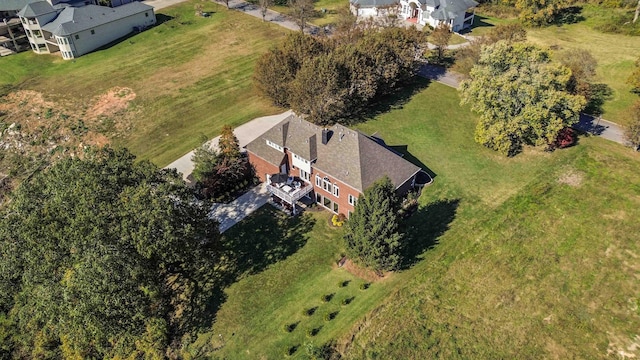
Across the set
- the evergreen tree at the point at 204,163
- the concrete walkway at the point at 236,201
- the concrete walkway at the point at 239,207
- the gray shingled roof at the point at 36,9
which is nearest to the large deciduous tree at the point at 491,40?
the concrete walkway at the point at 236,201

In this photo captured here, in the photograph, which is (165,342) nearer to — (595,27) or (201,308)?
(201,308)

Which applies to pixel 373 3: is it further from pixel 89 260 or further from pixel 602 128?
pixel 89 260

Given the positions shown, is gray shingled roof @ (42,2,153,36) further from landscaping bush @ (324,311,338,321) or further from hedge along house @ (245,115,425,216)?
landscaping bush @ (324,311,338,321)

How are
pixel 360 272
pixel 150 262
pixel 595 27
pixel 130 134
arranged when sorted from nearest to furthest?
pixel 150 262, pixel 360 272, pixel 130 134, pixel 595 27

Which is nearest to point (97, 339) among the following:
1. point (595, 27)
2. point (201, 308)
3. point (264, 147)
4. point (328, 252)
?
point (201, 308)

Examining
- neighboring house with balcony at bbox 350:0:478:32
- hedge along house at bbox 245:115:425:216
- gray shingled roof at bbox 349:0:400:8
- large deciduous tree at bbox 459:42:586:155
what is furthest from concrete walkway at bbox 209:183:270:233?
gray shingled roof at bbox 349:0:400:8

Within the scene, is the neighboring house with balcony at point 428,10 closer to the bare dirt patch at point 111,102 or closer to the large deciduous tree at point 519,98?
the large deciduous tree at point 519,98

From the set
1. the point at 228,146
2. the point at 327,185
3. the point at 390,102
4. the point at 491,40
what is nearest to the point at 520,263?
the point at 327,185
